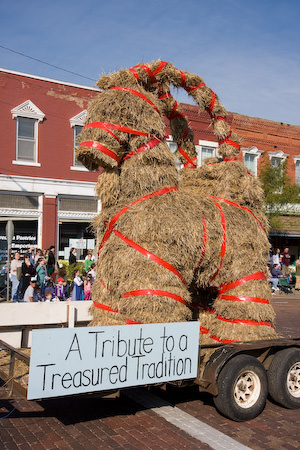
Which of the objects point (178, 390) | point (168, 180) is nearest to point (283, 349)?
point (178, 390)

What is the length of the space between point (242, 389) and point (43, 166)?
15.8m

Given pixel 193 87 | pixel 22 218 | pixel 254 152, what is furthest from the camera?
pixel 254 152

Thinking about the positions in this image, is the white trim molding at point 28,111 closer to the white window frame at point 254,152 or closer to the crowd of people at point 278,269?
the white window frame at point 254,152

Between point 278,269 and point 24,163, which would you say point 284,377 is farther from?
point 24,163

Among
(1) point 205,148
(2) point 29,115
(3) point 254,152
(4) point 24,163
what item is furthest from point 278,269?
(2) point 29,115

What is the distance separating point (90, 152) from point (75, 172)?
15.1m

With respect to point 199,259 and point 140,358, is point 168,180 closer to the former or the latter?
point 199,259

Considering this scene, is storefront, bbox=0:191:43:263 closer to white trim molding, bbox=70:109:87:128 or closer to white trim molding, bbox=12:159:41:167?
white trim molding, bbox=12:159:41:167

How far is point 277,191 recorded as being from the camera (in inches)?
894

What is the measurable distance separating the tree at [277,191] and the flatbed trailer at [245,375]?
55.6 feet

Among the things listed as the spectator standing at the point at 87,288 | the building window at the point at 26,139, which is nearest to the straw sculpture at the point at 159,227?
the spectator standing at the point at 87,288

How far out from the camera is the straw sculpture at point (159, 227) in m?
5.19

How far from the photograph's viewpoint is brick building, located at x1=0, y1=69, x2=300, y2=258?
18.9 metres

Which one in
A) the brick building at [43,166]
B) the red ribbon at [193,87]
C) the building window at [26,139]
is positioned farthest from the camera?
the building window at [26,139]
